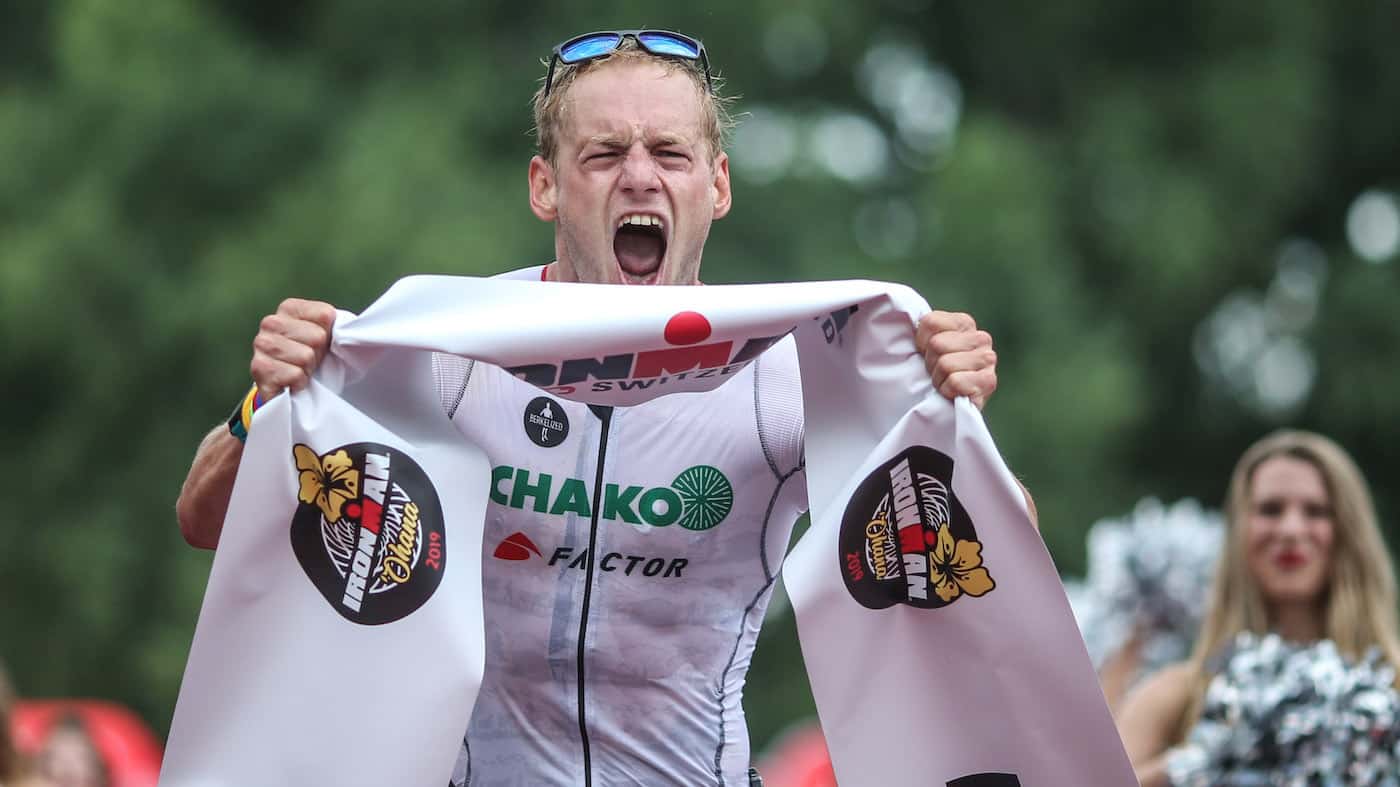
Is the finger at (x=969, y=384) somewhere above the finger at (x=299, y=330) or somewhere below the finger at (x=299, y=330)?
above

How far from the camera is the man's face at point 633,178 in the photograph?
427 centimetres

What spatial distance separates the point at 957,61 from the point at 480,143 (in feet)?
17.8

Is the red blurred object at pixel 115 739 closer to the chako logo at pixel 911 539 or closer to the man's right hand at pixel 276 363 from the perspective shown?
the man's right hand at pixel 276 363

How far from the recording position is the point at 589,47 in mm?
4434

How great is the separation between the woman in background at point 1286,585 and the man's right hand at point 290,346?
3.38 m

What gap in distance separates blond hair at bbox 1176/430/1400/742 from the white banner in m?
2.66

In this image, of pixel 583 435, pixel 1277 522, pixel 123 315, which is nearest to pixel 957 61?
pixel 123 315

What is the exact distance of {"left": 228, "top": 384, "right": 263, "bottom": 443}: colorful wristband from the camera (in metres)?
4.03

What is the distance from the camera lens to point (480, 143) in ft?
59.9

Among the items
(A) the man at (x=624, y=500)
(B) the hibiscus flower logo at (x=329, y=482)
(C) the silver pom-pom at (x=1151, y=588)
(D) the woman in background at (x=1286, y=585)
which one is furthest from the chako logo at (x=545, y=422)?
(C) the silver pom-pom at (x=1151, y=588)

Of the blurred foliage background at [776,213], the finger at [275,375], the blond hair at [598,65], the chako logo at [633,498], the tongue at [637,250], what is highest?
the blurred foliage background at [776,213]

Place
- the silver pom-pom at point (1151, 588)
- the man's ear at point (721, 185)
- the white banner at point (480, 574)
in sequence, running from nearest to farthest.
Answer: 1. the white banner at point (480, 574)
2. the man's ear at point (721, 185)
3. the silver pom-pom at point (1151, 588)

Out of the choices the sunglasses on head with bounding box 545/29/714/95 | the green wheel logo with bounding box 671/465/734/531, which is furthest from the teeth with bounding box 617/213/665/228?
the green wheel logo with bounding box 671/465/734/531

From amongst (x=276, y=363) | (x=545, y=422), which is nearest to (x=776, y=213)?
(x=545, y=422)
